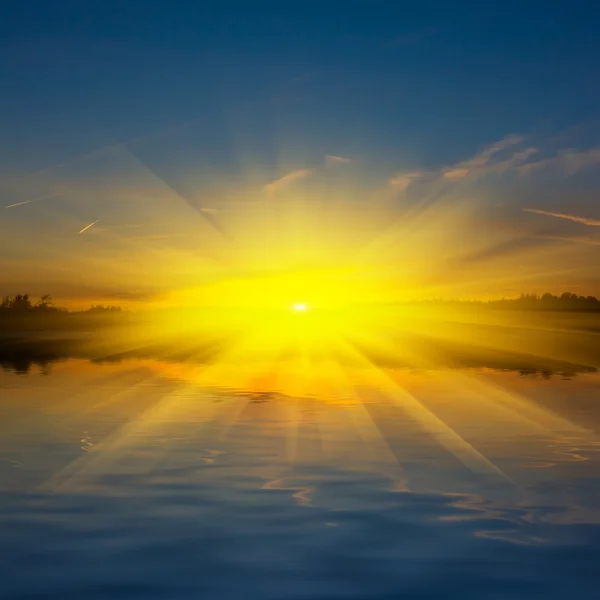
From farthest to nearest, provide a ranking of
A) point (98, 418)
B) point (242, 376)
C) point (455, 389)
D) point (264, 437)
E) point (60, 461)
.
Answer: point (242, 376) < point (455, 389) < point (98, 418) < point (264, 437) < point (60, 461)

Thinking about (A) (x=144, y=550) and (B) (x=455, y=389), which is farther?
(B) (x=455, y=389)

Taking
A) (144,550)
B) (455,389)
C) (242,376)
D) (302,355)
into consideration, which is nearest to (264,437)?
(144,550)

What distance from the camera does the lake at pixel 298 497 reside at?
31.9 feet

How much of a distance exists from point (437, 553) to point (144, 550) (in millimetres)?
3121

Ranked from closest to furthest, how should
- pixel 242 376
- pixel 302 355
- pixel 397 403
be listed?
pixel 397 403 → pixel 242 376 → pixel 302 355

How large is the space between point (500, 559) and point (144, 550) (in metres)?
3.76

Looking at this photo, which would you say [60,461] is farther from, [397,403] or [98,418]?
[397,403]

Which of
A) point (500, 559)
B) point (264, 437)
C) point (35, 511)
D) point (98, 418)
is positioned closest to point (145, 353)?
point (98, 418)

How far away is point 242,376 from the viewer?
34.8 m

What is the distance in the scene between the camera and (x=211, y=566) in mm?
10094

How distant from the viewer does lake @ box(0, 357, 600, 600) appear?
973 cm

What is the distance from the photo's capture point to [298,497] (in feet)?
44.3

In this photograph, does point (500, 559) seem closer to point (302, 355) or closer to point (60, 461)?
point (60, 461)

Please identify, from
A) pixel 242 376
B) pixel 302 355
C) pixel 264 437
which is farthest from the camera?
pixel 302 355
